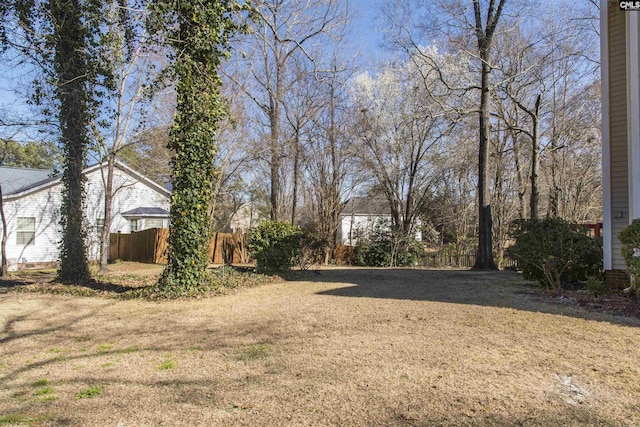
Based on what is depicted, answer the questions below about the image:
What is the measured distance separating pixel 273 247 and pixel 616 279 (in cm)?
750

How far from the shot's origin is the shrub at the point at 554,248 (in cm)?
741

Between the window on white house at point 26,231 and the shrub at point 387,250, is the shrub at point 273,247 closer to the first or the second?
the shrub at point 387,250

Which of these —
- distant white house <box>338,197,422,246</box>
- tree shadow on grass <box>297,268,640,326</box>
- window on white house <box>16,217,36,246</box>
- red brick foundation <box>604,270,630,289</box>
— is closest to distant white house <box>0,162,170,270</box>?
window on white house <box>16,217,36,246</box>

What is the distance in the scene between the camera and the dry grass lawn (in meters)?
2.91

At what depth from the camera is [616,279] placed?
756 cm

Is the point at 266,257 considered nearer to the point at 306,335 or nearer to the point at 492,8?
the point at 306,335

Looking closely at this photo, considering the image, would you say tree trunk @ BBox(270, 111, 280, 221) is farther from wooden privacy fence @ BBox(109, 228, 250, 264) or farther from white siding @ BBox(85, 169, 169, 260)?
white siding @ BBox(85, 169, 169, 260)

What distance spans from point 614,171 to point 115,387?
28.2ft

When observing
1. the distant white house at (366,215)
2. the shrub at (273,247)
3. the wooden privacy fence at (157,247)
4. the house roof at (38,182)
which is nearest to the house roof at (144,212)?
the wooden privacy fence at (157,247)

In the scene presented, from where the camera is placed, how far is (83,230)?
10.6 meters

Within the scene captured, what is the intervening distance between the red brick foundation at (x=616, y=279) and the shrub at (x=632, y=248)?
1.24 meters

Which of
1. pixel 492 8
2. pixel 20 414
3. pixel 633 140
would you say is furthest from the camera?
pixel 492 8

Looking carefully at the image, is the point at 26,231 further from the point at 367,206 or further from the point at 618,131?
the point at 618,131

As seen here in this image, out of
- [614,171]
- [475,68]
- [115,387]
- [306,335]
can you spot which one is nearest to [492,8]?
[475,68]
